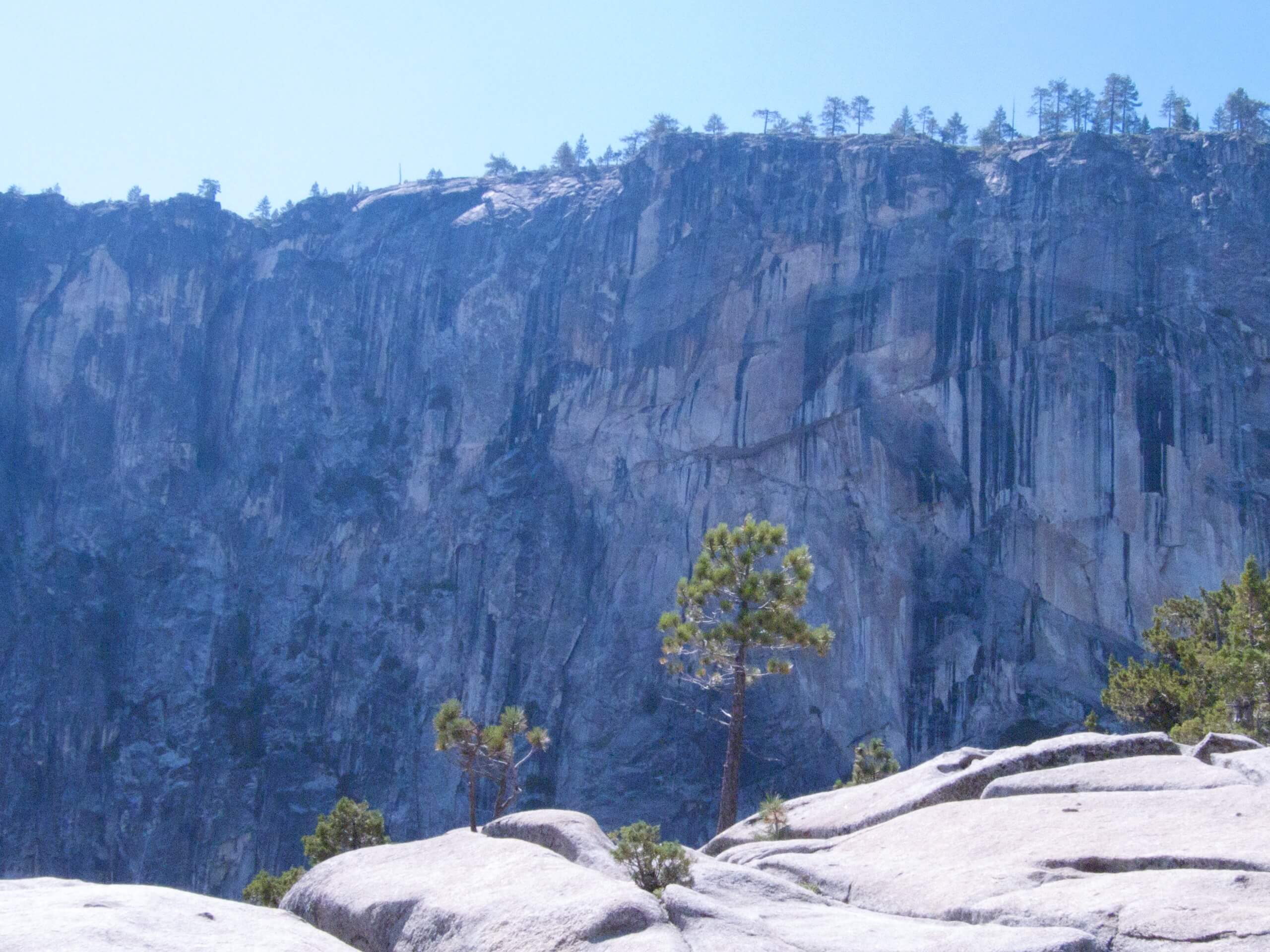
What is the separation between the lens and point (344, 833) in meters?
29.2

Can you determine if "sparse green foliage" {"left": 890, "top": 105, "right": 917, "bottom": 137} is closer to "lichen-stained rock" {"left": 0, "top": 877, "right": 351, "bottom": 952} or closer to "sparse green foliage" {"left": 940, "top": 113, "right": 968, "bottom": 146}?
"sparse green foliage" {"left": 940, "top": 113, "right": 968, "bottom": 146}

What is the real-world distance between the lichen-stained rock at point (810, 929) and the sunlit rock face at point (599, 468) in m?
46.9

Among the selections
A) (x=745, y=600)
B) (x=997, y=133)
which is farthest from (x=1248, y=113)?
(x=745, y=600)

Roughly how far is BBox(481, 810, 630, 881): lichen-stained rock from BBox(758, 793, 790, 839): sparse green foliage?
4.27 m

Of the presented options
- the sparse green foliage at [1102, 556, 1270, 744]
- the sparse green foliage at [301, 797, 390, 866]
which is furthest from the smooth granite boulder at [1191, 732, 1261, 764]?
the sparse green foliage at [301, 797, 390, 866]

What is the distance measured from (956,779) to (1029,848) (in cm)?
398

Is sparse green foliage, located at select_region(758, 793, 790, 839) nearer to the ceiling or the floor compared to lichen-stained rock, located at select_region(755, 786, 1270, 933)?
nearer to the floor

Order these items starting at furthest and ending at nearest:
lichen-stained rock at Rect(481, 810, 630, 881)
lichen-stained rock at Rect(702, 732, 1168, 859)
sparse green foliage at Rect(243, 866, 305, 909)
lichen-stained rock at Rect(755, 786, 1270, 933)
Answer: sparse green foliage at Rect(243, 866, 305, 909), lichen-stained rock at Rect(702, 732, 1168, 859), lichen-stained rock at Rect(481, 810, 630, 881), lichen-stained rock at Rect(755, 786, 1270, 933)

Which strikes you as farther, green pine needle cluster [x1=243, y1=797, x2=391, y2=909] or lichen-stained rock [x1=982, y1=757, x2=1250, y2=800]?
green pine needle cluster [x1=243, y1=797, x2=391, y2=909]

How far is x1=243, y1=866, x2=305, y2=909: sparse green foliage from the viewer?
27719 mm

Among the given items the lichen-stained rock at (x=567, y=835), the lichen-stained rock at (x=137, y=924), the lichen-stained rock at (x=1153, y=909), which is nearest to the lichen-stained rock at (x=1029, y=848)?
the lichen-stained rock at (x=1153, y=909)

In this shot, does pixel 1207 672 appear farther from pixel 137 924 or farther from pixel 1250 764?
pixel 137 924

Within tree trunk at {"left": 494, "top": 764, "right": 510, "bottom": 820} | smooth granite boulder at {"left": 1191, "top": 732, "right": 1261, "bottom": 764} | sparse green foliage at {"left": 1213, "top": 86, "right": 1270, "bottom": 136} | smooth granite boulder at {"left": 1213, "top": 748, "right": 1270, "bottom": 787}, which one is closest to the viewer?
smooth granite boulder at {"left": 1213, "top": 748, "right": 1270, "bottom": 787}

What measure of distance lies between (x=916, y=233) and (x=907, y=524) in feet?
50.9
